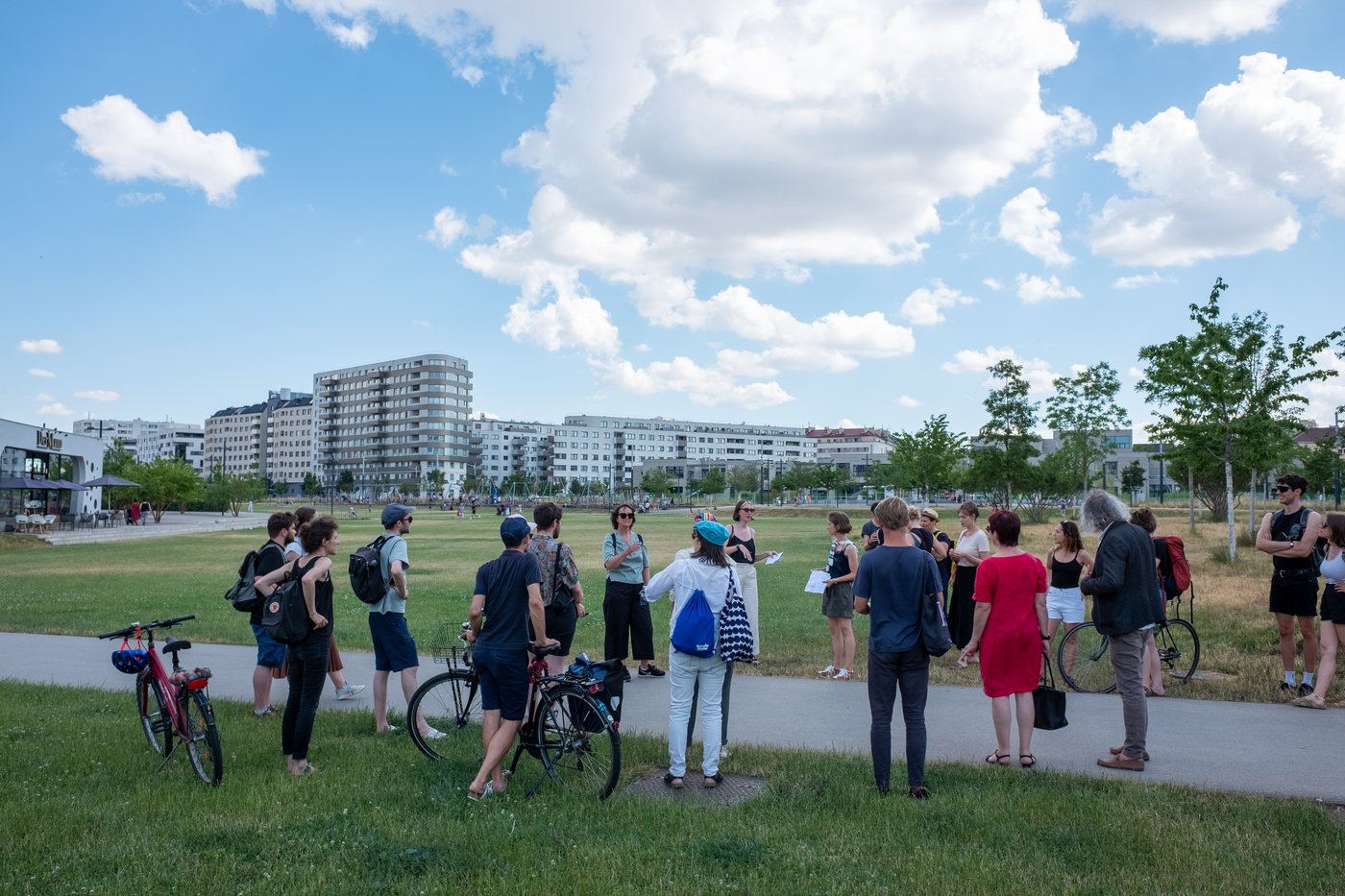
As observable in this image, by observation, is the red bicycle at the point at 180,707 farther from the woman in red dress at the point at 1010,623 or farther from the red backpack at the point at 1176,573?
the red backpack at the point at 1176,573

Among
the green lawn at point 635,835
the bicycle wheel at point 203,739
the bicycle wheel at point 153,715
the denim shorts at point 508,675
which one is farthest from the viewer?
the bicycle wheel at point 153,715

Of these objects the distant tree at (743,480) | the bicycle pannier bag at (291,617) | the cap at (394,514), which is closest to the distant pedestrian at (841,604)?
the cap at (394,514)

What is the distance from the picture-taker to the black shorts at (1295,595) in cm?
870

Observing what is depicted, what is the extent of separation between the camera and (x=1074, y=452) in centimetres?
4788

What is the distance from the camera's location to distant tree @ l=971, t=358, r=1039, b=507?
44.9m

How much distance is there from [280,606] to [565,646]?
2655 mm

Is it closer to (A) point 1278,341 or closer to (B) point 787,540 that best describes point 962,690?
(A) point 1278,341

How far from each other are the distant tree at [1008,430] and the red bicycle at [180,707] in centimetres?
4268

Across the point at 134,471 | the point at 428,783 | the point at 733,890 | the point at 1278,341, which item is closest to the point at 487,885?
the point at 733,890

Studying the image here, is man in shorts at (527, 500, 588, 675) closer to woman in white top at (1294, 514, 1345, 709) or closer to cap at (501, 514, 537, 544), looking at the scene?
cap at (501, 514, 537, 544)

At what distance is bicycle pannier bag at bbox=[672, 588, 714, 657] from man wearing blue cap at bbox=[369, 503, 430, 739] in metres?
2.57

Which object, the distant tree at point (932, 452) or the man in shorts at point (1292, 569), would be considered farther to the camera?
the distant tree at point (932, 452)

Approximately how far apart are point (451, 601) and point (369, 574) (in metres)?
11.0

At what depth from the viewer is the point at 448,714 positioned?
7.28 metres
